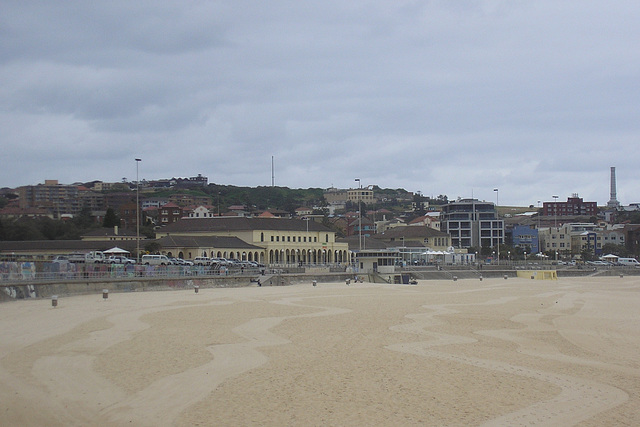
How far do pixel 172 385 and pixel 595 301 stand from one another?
3363cm

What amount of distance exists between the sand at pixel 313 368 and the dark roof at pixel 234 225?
202 feet

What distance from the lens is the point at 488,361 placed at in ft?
65.5

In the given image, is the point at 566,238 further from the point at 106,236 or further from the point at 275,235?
the point at 106,236

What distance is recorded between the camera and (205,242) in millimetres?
83312

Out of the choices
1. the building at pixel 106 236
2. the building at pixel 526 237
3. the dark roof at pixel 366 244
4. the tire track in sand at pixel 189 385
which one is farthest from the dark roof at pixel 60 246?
the building at pixel 526 237

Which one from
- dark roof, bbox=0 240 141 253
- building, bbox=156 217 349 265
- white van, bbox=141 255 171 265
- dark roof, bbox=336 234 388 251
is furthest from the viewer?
dark roof, bbox=336 234 388 251

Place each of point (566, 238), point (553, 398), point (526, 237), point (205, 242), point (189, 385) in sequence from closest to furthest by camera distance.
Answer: point (553, 398) → point (189, 385) → point (205, 242) → point (566, 238) → point (526, 237)

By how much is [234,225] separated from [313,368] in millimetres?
77649

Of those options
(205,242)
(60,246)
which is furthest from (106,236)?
(205,242)

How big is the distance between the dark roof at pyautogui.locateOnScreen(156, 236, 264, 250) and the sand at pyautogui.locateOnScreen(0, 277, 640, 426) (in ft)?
154

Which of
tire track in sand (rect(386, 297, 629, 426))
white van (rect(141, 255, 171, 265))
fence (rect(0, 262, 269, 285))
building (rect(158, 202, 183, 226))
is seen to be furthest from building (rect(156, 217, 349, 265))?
tire track in sand (rect(386, 297, 629, 426))

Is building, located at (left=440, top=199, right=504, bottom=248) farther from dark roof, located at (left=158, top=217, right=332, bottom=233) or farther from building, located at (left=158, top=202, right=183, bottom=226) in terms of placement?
building, located at (left=158, top=202, right=183, bottom=226)

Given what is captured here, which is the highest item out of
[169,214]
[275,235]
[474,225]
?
[169,214]

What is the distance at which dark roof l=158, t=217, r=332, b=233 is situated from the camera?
95000 millimetres
